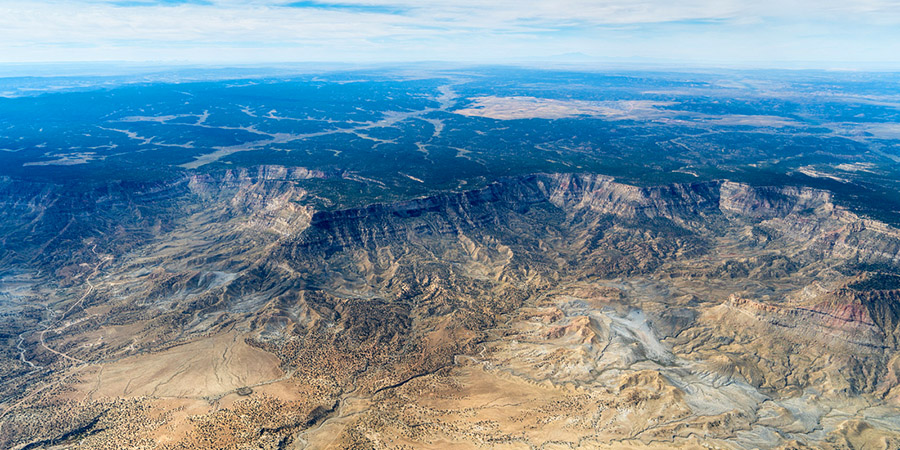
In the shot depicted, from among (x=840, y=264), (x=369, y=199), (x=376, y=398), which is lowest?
(x=376, y=398)

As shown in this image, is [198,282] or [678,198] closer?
[198,282]

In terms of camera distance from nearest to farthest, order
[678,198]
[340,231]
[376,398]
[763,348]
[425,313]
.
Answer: [376,398], [763,348], [425,313], [340,231], [678,198]

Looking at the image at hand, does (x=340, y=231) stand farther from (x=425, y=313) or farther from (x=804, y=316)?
(x=804, y=316)

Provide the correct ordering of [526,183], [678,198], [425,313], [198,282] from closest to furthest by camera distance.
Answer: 1. [425,313]
2. [198,282]
3. [678,198]
4. [526,183]

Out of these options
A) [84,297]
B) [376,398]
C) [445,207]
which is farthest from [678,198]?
[84,297]

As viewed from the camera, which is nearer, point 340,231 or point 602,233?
point 340,231

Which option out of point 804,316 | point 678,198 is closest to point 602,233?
point 678,198

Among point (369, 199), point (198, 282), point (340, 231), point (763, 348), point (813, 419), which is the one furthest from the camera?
point (369, 199)

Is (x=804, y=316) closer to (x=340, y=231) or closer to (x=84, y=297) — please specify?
(x=340, y=231)

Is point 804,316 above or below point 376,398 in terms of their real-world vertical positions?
above
